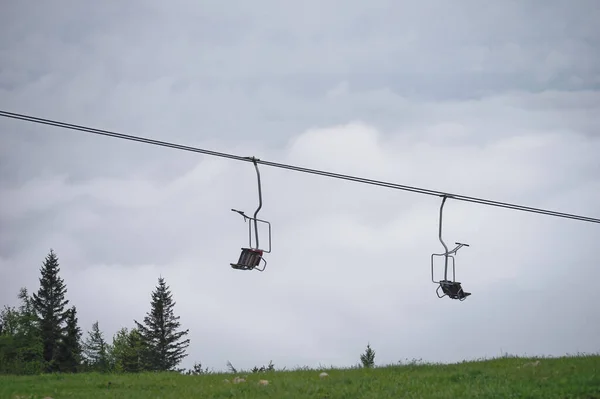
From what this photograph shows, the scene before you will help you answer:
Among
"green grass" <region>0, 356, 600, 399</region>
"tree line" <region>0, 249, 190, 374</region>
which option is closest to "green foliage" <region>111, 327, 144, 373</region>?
"tree line" <region>0, 249, 190, 374</region>

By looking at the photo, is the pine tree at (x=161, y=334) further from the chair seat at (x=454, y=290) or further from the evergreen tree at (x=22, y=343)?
the chair seat at (x=454, y=290)

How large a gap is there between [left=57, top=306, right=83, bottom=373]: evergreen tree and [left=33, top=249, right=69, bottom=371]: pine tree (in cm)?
95

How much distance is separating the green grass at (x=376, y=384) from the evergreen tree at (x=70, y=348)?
57772mm

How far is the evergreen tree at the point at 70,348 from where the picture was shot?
7856cm

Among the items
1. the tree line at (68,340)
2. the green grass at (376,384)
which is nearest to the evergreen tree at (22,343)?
the tree line at (68,340)

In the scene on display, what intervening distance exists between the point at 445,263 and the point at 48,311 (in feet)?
254

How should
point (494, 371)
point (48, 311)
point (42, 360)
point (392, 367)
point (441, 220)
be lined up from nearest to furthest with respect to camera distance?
point (441, 220)
point (494, 371)
point (392, 367)
point (42, 360)
point (48, 311)

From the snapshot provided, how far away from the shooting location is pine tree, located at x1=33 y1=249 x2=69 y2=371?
83438 mm

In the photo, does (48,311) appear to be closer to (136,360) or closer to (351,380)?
(136,360)

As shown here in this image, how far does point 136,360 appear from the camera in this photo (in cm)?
9150

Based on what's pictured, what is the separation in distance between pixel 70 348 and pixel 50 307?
1050 centimetres

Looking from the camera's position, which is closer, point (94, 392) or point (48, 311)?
point (94, 392)

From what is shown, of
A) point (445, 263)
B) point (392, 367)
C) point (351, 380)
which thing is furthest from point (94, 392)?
point (445, 263)

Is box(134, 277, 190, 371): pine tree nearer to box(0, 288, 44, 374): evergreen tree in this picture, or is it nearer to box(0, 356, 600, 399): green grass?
box(0, 288, 44, 374): evergreen tree
